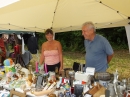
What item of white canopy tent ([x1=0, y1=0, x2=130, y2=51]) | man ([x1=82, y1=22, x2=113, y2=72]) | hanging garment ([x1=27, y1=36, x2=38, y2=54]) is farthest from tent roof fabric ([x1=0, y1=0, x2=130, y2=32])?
hanging garment ([x1=27, y1=36, x2=38, y2=54])

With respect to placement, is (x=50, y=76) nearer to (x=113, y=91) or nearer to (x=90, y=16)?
(x=113, y=91)

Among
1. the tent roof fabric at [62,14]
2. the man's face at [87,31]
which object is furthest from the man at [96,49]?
the tent roof fabric at [62,14]

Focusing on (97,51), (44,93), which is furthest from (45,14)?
(44,93)

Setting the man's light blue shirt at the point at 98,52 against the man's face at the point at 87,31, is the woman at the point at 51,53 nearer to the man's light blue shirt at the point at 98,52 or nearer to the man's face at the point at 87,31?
the man's light blue shirt at the point at 98,52

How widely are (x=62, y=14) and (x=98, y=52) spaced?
1306 millimetres

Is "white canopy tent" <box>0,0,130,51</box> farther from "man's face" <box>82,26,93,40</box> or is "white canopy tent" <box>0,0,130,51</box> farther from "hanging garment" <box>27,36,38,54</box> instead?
"hanging garment" <box>27,36,38,54</box>

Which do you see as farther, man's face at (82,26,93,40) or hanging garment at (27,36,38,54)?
hanging garment at (27,36,38,54)

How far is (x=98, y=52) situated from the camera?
8.11 ft

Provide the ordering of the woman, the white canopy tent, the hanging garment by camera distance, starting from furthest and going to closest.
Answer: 1. the hanging garment
2. the woman
3. the white canopy tent

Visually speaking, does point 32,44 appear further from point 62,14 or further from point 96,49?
point 96,49

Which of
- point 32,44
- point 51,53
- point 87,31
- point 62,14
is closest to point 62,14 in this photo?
point 62,14

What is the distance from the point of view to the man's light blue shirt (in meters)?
2.42

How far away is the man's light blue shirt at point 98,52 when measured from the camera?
7.93 feet

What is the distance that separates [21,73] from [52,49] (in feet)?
2.40
